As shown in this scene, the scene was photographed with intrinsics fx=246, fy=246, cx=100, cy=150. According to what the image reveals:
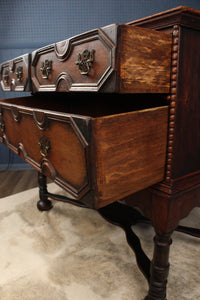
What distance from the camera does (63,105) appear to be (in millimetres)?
1306

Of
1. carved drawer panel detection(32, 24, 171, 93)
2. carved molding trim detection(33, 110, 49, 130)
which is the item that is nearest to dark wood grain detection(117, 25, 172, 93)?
carved drawer panel detection(32, 24, 171, 93)

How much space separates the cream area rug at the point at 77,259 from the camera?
36.4 inches

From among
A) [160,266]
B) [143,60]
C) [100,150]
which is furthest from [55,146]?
[160,266]

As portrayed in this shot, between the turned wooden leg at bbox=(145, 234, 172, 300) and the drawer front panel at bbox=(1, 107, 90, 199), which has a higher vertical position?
the drawer front panel at bbox=(1, 107, 90, 199)

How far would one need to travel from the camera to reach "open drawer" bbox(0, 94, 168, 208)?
1.65 feet

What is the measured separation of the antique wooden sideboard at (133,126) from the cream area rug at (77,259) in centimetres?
17

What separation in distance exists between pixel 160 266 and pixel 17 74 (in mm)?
926

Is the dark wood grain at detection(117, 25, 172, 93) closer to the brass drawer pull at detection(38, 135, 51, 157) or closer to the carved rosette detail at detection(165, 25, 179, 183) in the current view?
the carved rosette detail at detection(165, 25, 179, 183)

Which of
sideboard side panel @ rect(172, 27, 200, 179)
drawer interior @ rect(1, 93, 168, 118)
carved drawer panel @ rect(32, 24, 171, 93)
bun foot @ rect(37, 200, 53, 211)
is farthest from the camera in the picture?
bun foot @ rect(37, 200, 53, 211)

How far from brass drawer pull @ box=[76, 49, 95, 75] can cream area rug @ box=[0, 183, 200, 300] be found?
2.57 feet

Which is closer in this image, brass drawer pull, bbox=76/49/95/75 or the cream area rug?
brass drawer pull, bbox=76/49/95/75

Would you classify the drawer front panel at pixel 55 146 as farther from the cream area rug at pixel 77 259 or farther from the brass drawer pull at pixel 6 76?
the cream area rug at pixel 77 259

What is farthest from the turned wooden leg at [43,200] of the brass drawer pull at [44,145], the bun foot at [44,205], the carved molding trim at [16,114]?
the brass drawer pull at [44,145]

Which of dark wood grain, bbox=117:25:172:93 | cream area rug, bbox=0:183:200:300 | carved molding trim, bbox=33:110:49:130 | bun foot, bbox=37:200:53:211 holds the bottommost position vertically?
Result: cream area rug, bbox=0:183:200:300
